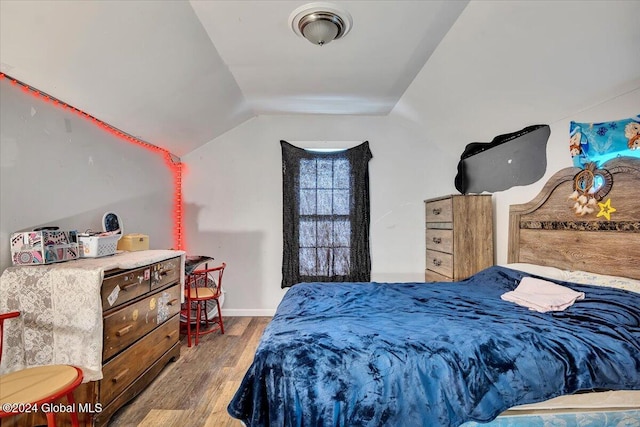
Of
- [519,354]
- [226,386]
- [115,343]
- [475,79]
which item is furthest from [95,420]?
[475,79]

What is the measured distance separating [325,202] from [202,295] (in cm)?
169

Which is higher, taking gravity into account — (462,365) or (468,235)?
(468,235)

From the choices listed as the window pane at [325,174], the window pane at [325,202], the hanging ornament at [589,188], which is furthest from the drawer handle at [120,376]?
the hanging ornament at [589,188]

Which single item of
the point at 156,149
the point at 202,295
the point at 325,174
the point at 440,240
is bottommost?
the point at 202,295

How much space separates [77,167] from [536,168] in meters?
3.43

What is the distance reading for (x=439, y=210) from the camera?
3.16 m

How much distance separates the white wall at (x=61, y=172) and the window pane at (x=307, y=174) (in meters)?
1.63

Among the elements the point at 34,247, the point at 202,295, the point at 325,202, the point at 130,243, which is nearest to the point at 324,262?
the point at 325,202

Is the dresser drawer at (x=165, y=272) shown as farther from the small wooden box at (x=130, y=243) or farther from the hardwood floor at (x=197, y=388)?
the hardwood floor at (x=197, y=388)

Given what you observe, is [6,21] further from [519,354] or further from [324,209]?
[324,209]

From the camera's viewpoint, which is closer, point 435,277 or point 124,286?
point 124,286

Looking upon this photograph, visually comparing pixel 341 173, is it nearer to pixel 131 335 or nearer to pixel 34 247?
pixel 131 335

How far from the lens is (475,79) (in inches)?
93.3

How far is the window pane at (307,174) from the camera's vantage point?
3.80 m
